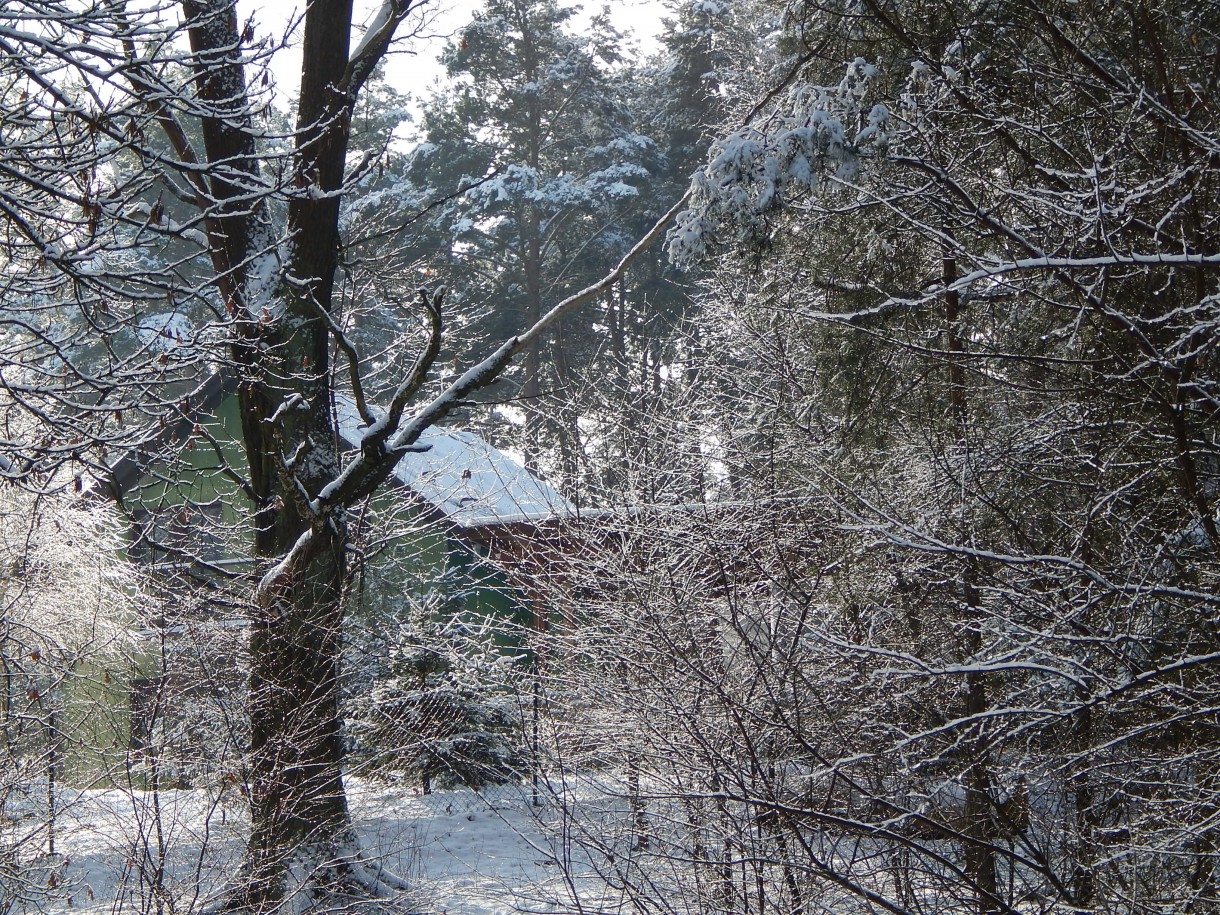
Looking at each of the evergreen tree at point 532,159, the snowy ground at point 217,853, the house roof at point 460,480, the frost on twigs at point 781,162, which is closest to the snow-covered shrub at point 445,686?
the snowy ground at point 217,853

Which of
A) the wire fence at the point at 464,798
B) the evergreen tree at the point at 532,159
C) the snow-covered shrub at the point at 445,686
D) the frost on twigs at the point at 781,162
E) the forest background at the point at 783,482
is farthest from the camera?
the evergreen tree at the point at 532,159

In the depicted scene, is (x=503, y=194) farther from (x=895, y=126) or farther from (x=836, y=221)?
(x=895, y=126)

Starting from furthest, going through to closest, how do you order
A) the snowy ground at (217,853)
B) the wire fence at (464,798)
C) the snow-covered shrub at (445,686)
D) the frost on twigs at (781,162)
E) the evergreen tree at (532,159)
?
the evergreen tree at (532,159) < the wire fence at (464,798) < the snow-covered shrub at (445,686) < the snowy ground at (217,853) < the frost on twigs at (781,162)

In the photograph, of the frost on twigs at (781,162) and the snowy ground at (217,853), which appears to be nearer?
the frost on twigs at (781,162)

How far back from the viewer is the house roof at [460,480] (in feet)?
48.3

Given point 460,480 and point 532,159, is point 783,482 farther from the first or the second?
point 532,159

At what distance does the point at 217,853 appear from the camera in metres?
6.49

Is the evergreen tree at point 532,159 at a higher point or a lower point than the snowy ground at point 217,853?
higher

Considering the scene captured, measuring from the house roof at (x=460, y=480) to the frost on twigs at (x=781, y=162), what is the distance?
19.9ft

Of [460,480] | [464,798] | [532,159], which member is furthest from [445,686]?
[532,159]

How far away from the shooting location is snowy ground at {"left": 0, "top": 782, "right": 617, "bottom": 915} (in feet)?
20.0

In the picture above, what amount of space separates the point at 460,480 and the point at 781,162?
9780 mm

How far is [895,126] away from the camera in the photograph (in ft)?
19.3

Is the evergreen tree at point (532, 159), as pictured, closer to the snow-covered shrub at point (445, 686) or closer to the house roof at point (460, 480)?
the house roof at point (460, 480)
